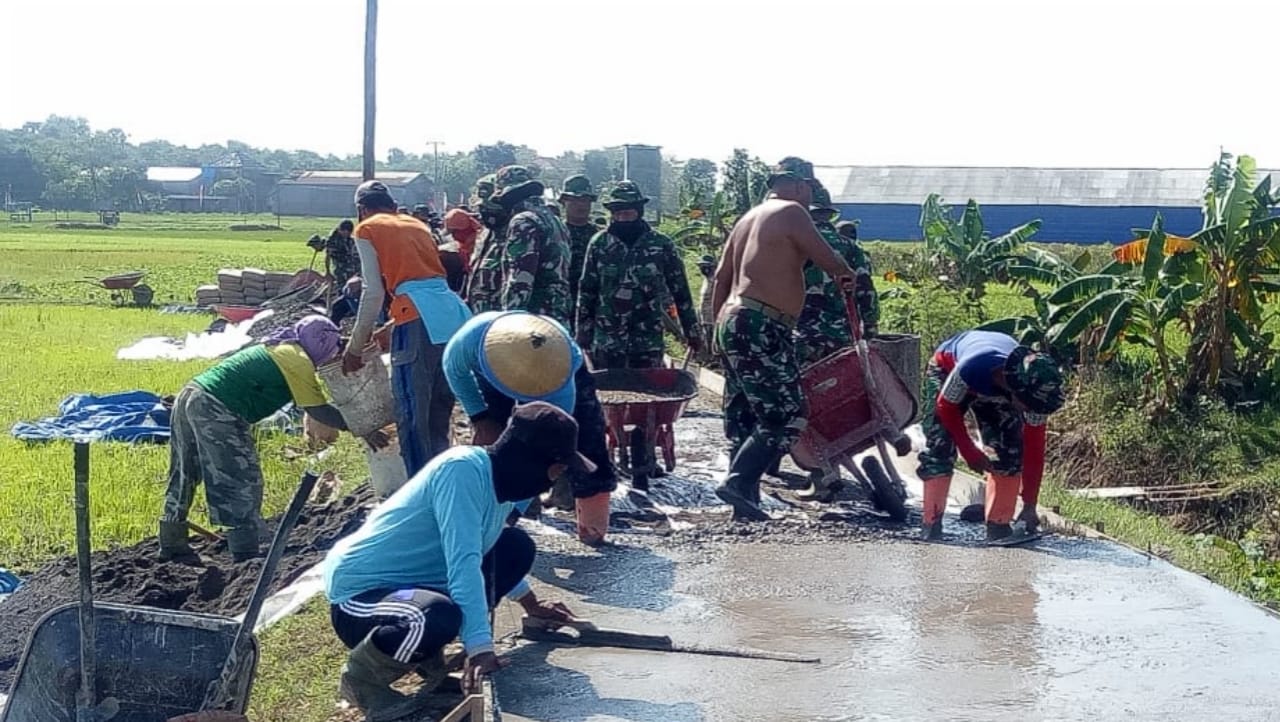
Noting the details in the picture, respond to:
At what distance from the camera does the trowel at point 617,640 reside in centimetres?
509

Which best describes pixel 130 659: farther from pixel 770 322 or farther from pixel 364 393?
pixel 770 322

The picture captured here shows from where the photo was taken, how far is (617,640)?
16.9 feet

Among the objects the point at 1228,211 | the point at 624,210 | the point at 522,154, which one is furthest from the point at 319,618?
the point at 522,154

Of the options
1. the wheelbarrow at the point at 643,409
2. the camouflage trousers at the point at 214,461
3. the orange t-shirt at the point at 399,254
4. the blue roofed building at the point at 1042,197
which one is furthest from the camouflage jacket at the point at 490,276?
the blue roofed building at the point at 1042,197

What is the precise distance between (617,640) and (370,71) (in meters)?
15.5

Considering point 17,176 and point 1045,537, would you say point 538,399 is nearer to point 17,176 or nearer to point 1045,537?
point 1045,537

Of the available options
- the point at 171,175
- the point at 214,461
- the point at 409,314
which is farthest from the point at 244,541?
the point at 171,175

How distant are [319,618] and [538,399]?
4.31 feet

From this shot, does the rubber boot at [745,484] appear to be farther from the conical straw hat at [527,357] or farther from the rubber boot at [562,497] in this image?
the conical straw hat at [527,357]

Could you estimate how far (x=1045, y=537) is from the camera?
23.0ft

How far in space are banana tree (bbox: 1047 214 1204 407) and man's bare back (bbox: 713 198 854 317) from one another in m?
4.87

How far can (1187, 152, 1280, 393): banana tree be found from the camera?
35.3ft

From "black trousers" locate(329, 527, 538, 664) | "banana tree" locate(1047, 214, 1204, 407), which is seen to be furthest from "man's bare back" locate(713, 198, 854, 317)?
"banana tree" locate(1047, 214, 1204, 407)

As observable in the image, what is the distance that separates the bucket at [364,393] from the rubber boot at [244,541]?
2.48 ft
